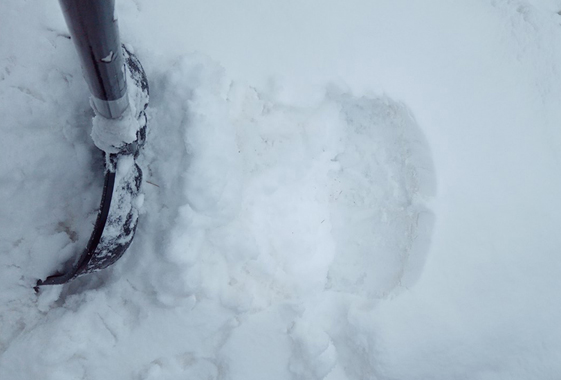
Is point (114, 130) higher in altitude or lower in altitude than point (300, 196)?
higher

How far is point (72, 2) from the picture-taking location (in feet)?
2.05

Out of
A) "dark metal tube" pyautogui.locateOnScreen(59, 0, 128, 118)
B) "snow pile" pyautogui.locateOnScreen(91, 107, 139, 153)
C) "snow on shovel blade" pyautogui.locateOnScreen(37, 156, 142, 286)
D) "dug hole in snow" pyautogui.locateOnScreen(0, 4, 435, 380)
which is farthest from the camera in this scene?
"dug hole in snow" pyautogui.locateOnScreen(0, 4, 435, 380)

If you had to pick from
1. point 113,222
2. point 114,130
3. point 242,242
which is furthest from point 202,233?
point 114,130

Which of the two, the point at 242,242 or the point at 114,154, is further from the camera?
the point at 242,242

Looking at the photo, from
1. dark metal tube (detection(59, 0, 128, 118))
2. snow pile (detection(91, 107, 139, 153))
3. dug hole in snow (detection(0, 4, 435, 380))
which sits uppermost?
dark metal tube (detection(59, 0, 128, 118))

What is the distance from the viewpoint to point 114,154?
1286 mm

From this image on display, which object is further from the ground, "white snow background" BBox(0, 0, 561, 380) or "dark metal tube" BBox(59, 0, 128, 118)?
"dark metal tube" BBox(59, 0, 128, 118)

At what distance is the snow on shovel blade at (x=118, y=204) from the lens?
50.1 inches

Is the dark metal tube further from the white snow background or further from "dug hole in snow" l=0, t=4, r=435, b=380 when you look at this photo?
the white snow background

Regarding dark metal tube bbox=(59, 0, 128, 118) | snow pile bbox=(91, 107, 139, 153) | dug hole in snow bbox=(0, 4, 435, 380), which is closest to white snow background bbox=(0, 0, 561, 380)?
dug hole in snow bbox=(0, 4, 435, 380)

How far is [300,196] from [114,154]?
87 centimetres

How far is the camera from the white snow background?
1.43 m

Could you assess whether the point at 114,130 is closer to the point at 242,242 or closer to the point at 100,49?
the point at 100,49

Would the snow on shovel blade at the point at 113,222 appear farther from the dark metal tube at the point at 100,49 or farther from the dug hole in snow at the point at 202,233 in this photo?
the dark metal tube at the point at 100,49
